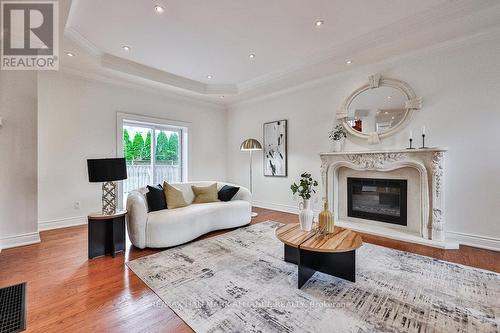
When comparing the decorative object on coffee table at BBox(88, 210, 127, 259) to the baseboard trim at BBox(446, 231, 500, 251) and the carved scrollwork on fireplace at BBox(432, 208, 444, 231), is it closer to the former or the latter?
the carved scrollwork on fireplace at BBox(432, 208, 444, 231)

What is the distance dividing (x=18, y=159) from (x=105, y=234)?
1767 millimetres

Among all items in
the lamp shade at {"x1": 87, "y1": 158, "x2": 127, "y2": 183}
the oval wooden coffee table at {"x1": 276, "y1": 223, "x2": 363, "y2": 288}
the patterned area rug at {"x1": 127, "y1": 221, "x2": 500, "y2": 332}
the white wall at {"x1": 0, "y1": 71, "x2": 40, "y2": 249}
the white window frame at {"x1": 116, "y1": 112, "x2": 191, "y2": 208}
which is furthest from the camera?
the white window frame at {"x1": 116, "y1": 112, "x2": 191, "y2": 208}

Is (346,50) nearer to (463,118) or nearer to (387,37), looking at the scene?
(387,37)

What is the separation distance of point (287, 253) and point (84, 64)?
14.6 feet

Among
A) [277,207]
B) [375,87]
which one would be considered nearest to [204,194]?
[277,207]

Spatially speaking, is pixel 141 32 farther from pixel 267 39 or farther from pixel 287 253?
pixel 287 253

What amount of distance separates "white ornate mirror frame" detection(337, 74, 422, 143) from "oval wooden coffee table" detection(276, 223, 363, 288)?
7.20 ft

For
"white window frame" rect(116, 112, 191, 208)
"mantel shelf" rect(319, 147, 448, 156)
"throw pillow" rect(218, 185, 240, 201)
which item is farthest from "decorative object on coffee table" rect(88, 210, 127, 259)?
"mantel shelf" rect(319, 147, 448, 156)

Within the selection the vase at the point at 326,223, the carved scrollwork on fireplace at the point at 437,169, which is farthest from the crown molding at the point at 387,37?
the vase at the point at 326,223

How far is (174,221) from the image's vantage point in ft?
9.96

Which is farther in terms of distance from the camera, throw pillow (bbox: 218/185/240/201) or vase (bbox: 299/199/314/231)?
throw pillow (bbox: 218/185/240/201)

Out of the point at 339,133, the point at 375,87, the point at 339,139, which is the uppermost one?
the point at 375,87

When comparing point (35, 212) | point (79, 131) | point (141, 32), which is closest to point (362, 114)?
point (141, 32)

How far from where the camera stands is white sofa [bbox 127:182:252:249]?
2904 millimetres
